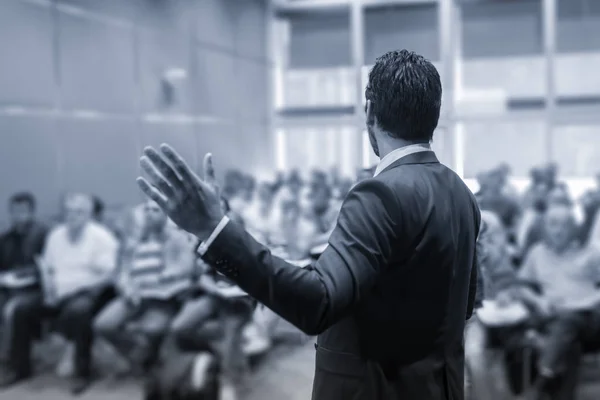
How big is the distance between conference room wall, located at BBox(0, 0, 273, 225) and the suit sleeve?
3.14 meters

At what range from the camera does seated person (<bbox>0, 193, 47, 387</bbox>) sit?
3.51m

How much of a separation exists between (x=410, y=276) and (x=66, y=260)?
304 centimetres

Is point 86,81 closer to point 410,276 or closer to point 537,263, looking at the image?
point 537,263

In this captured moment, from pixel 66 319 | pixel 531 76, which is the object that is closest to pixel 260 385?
pixel 66 319

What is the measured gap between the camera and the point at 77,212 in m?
3.66

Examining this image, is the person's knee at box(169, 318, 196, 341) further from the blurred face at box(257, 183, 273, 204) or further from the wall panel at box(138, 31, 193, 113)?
the wall panel at box(138, 31, 193, 113)

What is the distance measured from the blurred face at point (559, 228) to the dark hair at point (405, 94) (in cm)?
227

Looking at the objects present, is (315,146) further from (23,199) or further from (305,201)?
(23,199)

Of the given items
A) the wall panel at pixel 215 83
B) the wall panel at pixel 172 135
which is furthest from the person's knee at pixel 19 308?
the wall panel at pixel 215 83

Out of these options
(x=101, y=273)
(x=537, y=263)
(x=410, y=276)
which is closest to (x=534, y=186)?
(x=537, y=263)

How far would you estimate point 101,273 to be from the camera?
11.7ft

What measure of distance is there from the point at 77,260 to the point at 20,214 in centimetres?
51

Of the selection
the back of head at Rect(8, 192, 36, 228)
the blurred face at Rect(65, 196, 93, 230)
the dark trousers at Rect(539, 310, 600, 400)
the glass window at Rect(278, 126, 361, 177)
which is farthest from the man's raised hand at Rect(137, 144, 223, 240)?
the glass window at Rect(278, 126, 361, 177)

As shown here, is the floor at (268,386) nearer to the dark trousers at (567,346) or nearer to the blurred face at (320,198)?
the dark trousers at (567,346)
